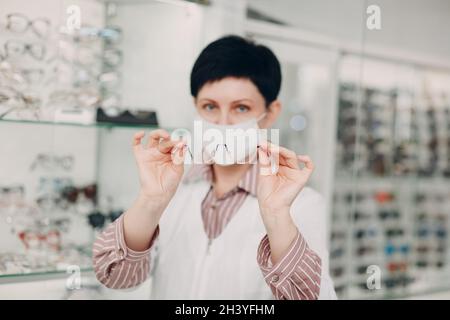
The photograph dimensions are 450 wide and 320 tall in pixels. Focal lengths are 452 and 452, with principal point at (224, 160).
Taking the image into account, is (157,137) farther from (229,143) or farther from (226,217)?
(226,217)

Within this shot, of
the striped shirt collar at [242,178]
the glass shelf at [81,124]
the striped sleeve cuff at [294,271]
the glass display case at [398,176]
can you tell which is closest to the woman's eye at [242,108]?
the striped shirt collar at [242,178]

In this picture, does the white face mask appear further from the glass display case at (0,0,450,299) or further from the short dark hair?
the glass display case at (0,0,450,299)

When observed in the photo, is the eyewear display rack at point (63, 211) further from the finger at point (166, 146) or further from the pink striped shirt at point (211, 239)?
the finger at point (166, 146)

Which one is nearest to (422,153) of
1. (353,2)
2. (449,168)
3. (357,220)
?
(449,168)

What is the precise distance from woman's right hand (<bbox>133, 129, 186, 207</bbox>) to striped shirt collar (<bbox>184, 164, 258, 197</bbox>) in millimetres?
201

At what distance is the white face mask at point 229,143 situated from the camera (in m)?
0.76

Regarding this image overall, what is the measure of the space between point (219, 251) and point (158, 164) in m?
0.27

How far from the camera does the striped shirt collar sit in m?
0.94

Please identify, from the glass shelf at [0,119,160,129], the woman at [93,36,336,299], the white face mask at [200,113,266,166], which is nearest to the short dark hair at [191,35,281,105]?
the woman at [93,36,336,299]

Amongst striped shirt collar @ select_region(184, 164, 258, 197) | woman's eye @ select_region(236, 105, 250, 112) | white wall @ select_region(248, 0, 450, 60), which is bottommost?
striped shirt collar @ select_region(184, 164, 258, 197)

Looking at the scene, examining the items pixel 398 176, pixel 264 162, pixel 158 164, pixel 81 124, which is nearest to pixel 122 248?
pixel 158 164

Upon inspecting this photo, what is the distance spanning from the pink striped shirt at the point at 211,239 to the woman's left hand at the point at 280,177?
0.07 metres

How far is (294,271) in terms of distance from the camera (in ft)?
2.34
